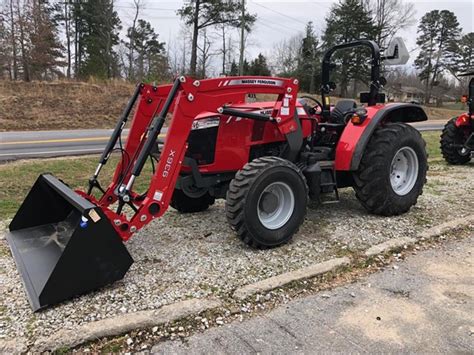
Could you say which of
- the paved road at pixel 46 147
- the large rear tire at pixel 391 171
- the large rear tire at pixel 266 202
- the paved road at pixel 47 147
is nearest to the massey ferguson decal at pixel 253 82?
the large rear tire at pixel 266 202

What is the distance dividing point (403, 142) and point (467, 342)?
3.00 metres

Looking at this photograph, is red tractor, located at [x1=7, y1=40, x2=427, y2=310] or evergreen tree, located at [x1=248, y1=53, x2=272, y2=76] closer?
red tractor, located at [x1=7, y1=40, x2=427, y2=310]

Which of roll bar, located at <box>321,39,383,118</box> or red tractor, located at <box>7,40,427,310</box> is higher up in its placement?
roll bar, located at <box>321,39,383,118</box>

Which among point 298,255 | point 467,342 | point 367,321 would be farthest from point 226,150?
point 467,342

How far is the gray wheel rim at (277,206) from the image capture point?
14.0 ft

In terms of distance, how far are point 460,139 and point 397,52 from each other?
523 cm

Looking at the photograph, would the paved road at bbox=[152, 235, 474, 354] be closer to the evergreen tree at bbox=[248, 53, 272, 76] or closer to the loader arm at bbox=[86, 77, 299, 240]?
the loader arm at bbox=[86, 77, 299, 240]

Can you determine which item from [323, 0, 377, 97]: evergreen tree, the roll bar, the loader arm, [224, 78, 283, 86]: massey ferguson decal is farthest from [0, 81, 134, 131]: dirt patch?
[323, 0, 377, 97]: evergreen tree

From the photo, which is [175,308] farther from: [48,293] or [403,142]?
[403,142]

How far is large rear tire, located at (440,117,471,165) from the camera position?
30.8ft

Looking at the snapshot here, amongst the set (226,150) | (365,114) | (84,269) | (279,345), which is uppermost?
(365,114)

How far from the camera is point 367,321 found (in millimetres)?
3074

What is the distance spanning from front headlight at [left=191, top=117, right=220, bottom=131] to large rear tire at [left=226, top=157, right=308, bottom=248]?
0.66 m

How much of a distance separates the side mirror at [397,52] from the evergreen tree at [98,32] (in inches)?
1264
